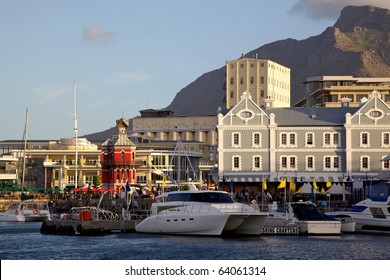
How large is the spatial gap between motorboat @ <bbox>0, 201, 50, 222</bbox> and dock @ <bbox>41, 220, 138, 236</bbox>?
85.7 feet

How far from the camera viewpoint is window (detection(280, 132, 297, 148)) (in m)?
109

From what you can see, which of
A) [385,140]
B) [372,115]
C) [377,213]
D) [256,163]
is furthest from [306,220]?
[372,115]

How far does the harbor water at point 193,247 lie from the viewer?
192ft

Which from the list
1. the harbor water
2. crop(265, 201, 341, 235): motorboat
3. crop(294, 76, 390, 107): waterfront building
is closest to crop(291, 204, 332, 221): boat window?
crop(265, 201, 341, 235): motorboat

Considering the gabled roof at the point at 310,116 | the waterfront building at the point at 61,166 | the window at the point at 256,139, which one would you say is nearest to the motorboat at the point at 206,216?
the window at the point at 256,139

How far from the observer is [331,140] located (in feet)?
358

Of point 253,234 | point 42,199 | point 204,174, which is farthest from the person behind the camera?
point 204,174

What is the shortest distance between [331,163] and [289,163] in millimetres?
4467

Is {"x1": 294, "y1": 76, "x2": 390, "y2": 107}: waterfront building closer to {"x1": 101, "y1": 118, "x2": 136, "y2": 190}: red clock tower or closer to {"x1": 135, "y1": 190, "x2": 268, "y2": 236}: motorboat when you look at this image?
{"x1": 101, "y1": 118, "x2": 136, "y2": 190}: red clock tower

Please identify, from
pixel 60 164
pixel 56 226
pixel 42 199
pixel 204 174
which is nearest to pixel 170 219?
pixel 56 226

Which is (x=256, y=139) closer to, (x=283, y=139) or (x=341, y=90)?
(x=283, y=139)

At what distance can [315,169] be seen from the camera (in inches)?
4299

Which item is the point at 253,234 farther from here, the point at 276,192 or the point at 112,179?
the point at 112,179

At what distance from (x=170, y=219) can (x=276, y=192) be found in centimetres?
3734
